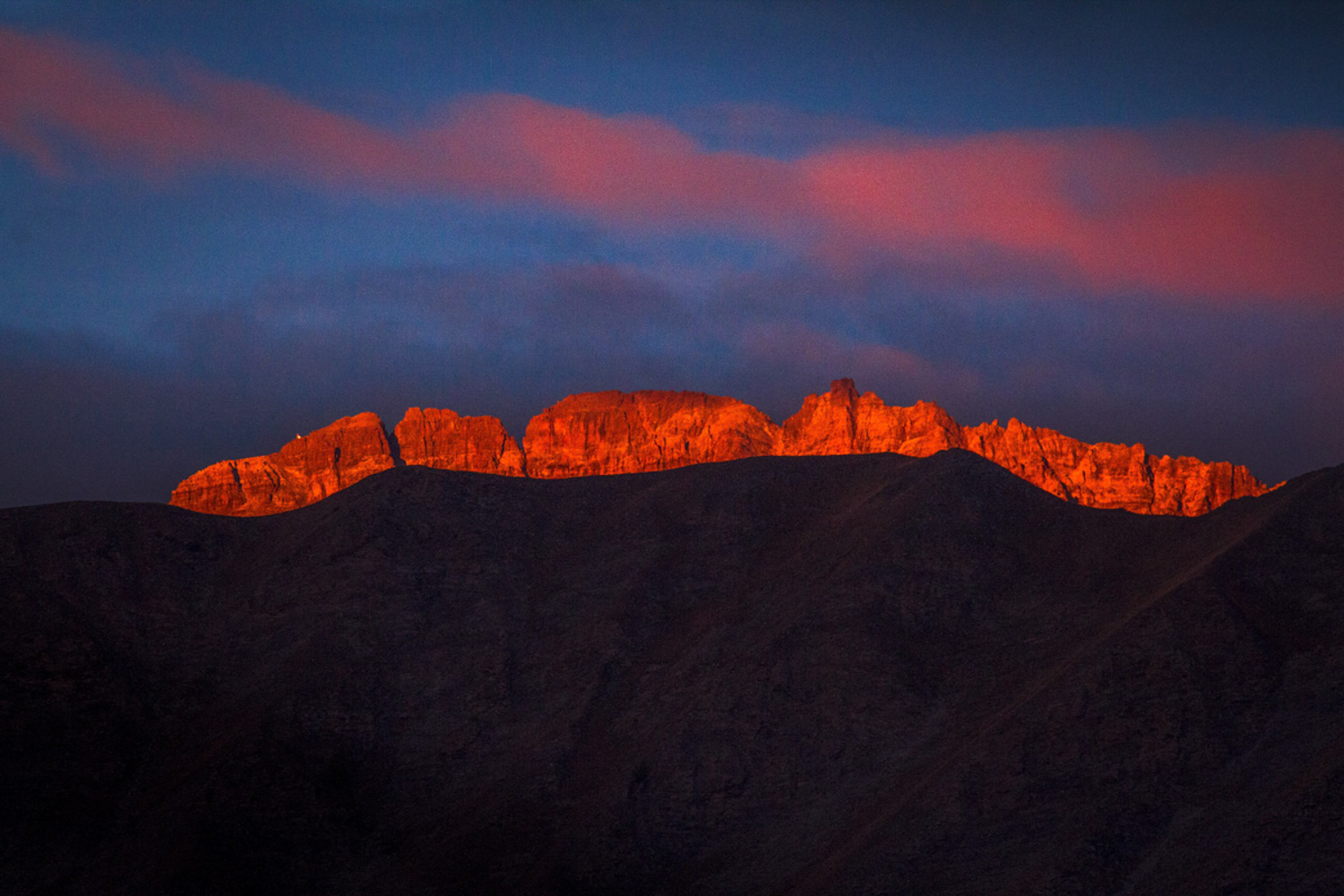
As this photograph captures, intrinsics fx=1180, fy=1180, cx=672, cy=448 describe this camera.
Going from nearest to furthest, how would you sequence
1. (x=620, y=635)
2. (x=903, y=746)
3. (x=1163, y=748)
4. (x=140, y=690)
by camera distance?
1. (x=1163, y=748)
2. (x=903, y=746)
3. (x=140, y=690)
4. (x=620, y=635)

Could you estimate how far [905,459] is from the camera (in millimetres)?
84750

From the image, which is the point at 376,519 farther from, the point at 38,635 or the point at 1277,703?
the point at 1277,703

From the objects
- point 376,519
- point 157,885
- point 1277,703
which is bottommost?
point 157,885

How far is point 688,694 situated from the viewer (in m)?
61.5

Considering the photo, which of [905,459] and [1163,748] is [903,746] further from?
[905,459]

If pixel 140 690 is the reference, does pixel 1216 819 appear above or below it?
below

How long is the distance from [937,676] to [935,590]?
730cm

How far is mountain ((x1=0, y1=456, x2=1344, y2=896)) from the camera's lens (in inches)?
1832

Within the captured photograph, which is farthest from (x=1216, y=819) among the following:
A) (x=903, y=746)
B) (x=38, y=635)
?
(x=38, y=635)

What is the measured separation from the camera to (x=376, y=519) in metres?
78.6

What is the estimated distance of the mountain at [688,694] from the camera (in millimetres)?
46531

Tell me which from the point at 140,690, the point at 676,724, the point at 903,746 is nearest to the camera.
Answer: the point at 903,746

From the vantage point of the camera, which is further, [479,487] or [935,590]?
[479,487]

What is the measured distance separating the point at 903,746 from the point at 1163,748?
12103 millimetres
